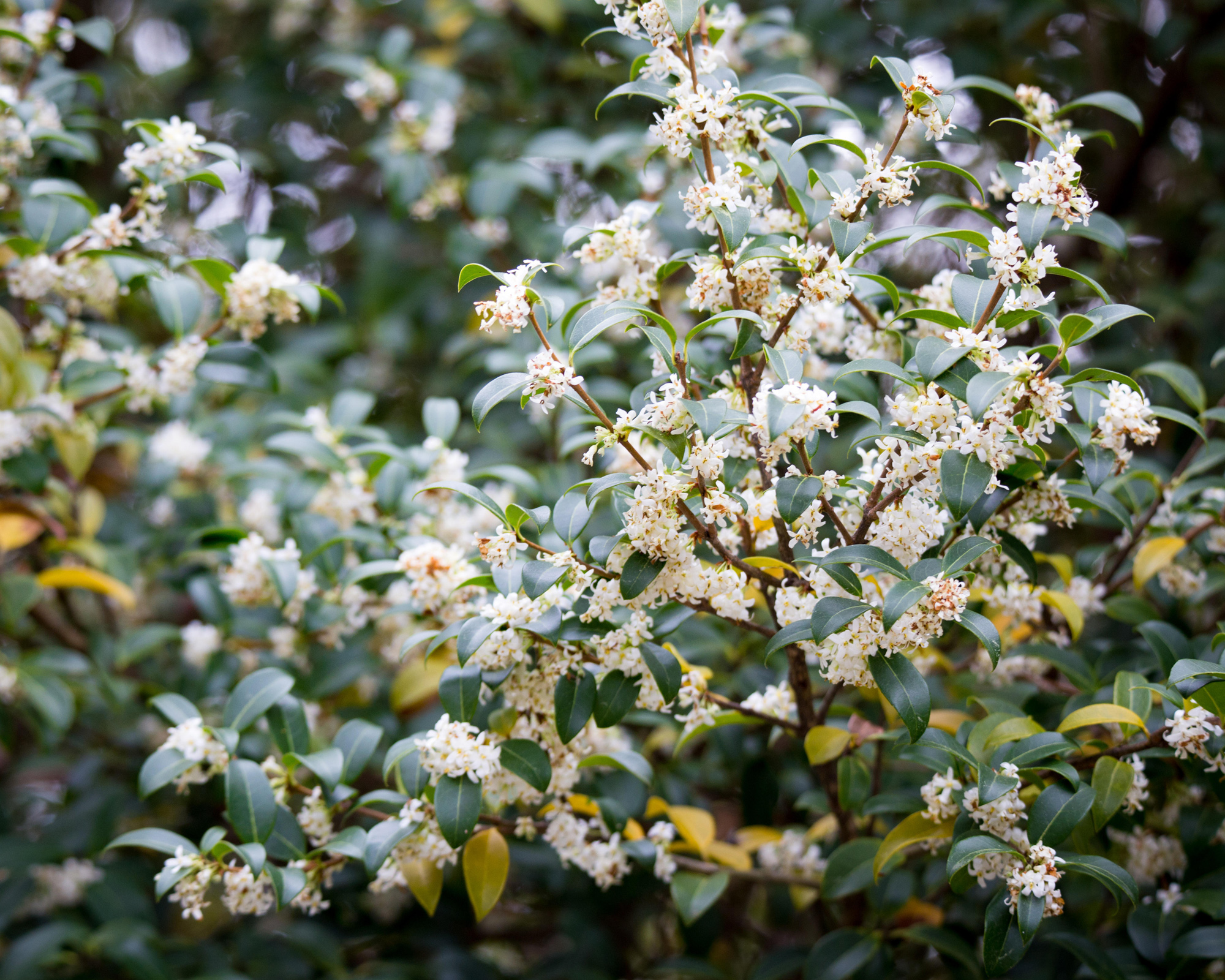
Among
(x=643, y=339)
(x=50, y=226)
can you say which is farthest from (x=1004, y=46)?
(x=50, y=226)

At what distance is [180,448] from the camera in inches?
90.8

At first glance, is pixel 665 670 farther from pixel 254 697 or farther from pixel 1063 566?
pixel 1063 566

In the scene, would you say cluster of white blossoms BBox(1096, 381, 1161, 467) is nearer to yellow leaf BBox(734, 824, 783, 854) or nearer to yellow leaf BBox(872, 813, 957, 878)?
yellow leaf BBox(872, 813, 957, 878)

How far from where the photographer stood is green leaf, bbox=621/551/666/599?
1.16 meters

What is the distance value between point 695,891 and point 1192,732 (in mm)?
804

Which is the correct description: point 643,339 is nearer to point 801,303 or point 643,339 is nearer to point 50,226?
point 801,303

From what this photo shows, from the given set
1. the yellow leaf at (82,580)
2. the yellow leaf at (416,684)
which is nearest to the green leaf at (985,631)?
the yellow leaf at (416,684)

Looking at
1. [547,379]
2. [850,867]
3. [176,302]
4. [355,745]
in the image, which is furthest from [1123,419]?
[176,302]

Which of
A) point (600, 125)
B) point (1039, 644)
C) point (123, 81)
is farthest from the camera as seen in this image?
point (123, 81)

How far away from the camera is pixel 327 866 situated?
136 cm

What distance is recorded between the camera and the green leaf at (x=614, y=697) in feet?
4.15

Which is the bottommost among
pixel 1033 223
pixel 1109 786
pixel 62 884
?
pixel 62 884

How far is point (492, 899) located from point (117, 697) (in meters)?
1.14

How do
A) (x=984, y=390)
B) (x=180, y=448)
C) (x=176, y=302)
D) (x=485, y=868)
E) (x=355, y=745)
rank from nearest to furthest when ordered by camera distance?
1. (x=984, y=390)
2. (x=485, y=868)
3. (x=355, y=745)
4. (x=176, y=302)
5. (x=180, y=448)
